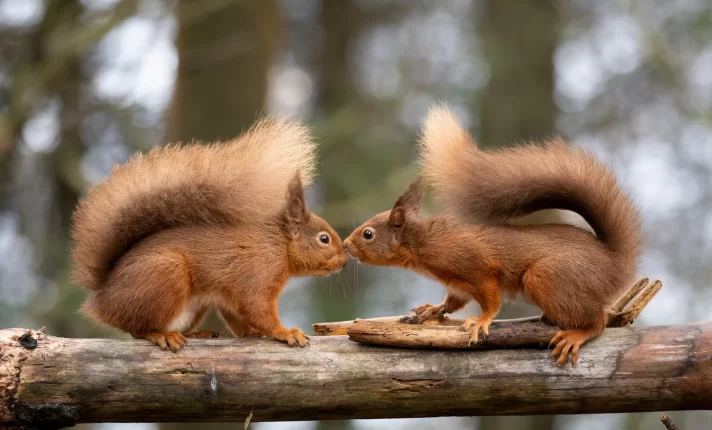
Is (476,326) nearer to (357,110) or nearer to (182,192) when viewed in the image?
(182,192)

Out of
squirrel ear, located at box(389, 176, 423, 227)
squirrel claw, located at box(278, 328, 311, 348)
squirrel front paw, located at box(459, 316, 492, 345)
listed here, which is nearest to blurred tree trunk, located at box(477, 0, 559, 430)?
squirrel ear, located at box(389, 176, 423, 227)

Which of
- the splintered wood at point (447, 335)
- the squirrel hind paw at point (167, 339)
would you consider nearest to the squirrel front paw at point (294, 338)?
the splintered wood at point (447, 335)

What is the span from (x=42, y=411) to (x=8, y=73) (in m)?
3.28

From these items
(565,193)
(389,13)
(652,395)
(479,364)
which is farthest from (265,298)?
(389,13)

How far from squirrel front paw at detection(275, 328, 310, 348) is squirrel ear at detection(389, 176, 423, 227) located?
707mm

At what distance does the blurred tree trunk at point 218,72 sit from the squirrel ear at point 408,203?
1701mm

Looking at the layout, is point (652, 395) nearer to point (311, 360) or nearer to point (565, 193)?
point (565, 193)

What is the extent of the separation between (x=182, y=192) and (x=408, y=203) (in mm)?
929

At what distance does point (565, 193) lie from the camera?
2805 mm

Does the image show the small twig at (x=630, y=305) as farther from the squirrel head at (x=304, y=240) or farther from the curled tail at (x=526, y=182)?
the squirrel head at (x=304, y=240)

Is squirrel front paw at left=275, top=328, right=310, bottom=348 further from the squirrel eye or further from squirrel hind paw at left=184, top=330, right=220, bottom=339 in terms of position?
the squirrel eye

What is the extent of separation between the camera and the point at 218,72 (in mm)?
4746

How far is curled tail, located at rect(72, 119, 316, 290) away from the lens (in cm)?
276

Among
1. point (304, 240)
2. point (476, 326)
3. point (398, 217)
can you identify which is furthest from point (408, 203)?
point (476, 326)
